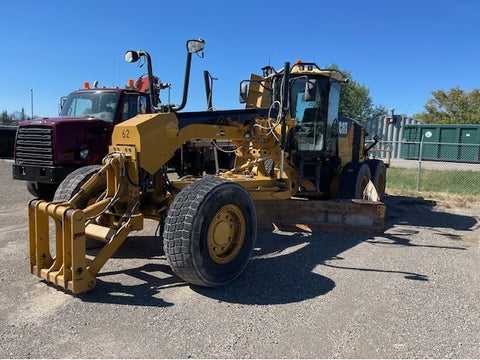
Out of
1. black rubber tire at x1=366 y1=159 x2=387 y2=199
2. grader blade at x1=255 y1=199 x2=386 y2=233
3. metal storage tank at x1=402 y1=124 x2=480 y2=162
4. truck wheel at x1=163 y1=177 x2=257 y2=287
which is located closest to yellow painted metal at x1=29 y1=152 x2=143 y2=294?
truck wheel at x1=163 y1=177 x2=257 y2=287

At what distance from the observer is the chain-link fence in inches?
534

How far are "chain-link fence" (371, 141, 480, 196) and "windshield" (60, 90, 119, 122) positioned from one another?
23.8 feet

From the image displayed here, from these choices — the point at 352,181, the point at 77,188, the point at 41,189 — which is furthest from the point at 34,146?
the point at 352,181

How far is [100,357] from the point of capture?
9.59ft

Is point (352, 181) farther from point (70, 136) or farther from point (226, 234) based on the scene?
point (70, 136)

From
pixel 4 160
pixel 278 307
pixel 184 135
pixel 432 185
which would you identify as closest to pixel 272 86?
pixel 184 135

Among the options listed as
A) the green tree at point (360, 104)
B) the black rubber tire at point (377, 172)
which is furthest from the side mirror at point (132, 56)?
the green tree at point (360, 104)

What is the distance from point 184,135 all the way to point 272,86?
3.26 metres

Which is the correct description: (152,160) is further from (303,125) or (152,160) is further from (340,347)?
(303,125)

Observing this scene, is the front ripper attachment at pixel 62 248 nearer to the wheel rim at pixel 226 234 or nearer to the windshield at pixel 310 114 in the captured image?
the wheel rim at pixel 226 234

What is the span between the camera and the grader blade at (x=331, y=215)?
6457mm

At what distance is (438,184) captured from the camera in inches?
573

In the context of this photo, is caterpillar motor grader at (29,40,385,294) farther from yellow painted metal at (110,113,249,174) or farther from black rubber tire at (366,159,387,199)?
black rubber tire at (366,159,387,199)

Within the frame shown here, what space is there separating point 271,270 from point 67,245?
2.21 metres
